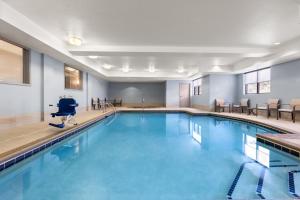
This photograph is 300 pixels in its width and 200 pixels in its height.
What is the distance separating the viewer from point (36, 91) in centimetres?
597

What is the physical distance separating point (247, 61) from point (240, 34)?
12.1 feet

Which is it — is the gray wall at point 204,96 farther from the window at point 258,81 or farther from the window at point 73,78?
the window at point 73,78

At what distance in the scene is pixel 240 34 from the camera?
5.07 meters

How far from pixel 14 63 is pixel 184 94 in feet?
39.0

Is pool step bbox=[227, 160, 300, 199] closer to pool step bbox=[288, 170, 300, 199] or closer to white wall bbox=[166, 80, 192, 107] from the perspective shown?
pool step bbox=[288, 170, 300, 199]

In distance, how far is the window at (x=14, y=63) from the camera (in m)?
5.28

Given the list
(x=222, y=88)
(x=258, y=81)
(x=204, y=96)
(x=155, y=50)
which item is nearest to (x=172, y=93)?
(x=204, y=96)

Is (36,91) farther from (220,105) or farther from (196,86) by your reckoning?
(196,86)

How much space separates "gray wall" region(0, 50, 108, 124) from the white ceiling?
0.92 m

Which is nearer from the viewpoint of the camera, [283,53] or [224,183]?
[224,183]

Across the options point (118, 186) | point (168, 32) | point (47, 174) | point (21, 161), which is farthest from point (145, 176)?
point (168, 32)

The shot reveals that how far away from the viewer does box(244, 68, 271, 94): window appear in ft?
28.7

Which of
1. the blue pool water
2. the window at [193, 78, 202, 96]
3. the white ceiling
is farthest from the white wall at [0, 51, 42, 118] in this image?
the window at [193, 78, 202, 96]

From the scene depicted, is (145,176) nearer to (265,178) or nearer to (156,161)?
(156,161)
